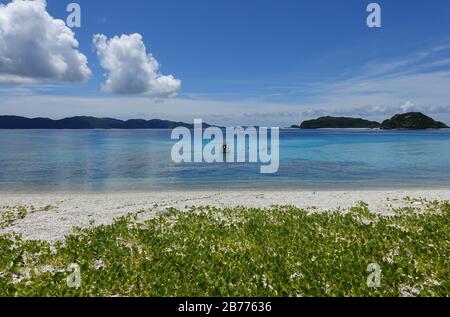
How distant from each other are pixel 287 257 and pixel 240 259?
1.42m

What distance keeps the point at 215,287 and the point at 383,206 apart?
13852 mm

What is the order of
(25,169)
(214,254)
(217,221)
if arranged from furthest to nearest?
(25,169), (217,221), (214,254)

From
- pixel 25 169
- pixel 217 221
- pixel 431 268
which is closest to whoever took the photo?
pixel 431 268

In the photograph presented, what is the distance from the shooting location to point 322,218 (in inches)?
599

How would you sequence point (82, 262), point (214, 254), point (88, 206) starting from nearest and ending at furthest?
point (82, 262) < point (214, 254) < point (88, 206)

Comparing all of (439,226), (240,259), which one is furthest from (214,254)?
(439,226)

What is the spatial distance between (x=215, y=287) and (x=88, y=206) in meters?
15.2
